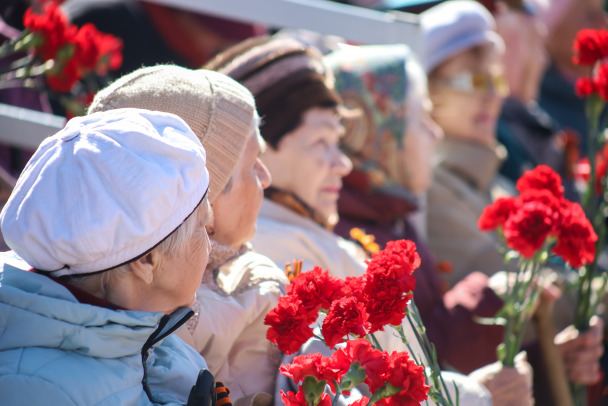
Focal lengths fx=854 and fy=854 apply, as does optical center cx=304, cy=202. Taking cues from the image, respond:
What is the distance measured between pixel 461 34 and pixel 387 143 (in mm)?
938

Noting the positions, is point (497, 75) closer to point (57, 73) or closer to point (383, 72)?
point (383, 72)

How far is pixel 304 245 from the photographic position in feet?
7.75

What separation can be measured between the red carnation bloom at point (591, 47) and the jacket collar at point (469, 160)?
1.40 metres

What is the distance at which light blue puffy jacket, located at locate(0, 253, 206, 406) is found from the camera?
3.80 ft

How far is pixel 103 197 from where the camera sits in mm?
1222

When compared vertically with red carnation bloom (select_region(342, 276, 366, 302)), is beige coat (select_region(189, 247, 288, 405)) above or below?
below

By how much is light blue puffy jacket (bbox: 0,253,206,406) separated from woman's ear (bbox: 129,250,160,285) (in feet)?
0.23

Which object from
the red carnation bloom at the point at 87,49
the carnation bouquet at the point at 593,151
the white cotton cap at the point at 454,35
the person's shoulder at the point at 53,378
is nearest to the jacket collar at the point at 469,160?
the white cotton cap at the point at 454,35

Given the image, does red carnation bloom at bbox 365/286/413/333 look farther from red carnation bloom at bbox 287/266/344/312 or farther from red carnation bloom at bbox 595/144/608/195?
red carnation bloom at bbox 595/144/608/195

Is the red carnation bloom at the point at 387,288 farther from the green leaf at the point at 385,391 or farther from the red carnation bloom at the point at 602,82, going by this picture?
the red carnation bloom at the point at 602,82

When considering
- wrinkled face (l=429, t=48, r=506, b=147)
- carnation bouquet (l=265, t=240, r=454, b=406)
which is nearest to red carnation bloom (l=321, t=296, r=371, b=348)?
carnation bouquet (l=265, t=240, r=454, b=406)

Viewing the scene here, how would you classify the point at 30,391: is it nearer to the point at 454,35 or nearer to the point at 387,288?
the point at 387,288

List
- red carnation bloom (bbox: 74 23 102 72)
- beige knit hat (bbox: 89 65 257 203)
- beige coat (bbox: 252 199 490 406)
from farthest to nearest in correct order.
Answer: red carnation bloom (bbox: 74 23 102 72)
beige coat (bbox: 252 199 490 406)
beige knit hat (bbox: 89 65 257 203)

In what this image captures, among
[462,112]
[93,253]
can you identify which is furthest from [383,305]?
[462,112]
